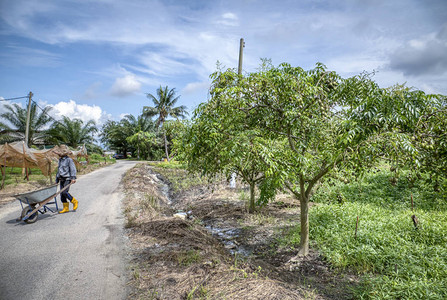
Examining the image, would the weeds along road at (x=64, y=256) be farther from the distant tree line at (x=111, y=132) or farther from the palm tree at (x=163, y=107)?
the palm tree at (x=163, y=107)

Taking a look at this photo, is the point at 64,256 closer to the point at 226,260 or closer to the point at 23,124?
the point at 226,260

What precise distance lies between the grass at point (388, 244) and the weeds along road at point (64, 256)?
3753mm

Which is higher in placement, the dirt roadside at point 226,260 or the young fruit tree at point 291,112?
the young fruit tree at point 291,112

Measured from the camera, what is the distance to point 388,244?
16.5 feet

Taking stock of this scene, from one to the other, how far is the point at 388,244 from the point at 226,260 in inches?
121

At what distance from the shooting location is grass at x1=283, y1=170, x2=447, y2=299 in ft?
12.6

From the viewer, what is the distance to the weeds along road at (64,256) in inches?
149

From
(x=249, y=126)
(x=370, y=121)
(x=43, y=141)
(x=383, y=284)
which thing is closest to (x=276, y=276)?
(x=383, y=284)

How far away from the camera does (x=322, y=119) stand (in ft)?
14.6

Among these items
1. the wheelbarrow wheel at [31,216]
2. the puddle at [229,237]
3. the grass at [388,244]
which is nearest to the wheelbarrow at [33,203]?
the wheelbarrow wheel at [31,216]

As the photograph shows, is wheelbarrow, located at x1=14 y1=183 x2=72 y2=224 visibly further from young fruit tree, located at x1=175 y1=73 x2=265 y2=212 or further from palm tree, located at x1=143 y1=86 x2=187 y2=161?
palm tree, located at x1=143 y1=86 x2=187 y2=161

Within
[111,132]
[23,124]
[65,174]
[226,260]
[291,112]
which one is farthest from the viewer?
[111,132]

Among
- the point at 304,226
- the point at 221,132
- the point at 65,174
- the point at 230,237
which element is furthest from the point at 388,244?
the point at 65,174

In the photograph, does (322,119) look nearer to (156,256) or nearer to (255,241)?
(255,241)
